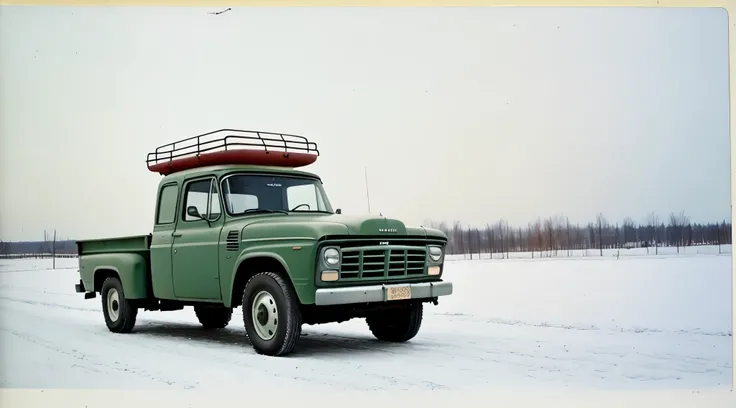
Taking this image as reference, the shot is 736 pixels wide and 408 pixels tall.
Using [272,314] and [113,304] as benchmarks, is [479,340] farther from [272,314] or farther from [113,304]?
[113,304]

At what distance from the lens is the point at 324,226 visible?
251 inches

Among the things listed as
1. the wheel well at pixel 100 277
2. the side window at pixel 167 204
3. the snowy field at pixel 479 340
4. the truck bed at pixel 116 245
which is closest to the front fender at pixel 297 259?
the snowy field at pixel 479 340

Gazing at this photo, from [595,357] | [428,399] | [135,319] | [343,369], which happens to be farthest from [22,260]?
[595,357]

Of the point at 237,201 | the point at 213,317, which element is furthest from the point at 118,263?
the point at 237,201

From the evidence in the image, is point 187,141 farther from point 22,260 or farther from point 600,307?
point 600,307

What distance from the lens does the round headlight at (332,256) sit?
20.9 feet

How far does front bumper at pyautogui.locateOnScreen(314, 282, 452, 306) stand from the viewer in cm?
626

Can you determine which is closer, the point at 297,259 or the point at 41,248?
the point at 297,259

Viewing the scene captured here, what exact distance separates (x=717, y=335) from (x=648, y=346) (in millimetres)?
767

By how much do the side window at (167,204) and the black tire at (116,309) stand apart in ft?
2.99

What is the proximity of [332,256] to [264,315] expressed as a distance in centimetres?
83

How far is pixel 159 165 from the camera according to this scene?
318 inches

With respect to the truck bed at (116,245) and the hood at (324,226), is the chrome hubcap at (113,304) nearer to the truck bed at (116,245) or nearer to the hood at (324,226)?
the truck bed at (116,245)

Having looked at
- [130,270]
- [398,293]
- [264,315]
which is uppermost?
[130,270]
